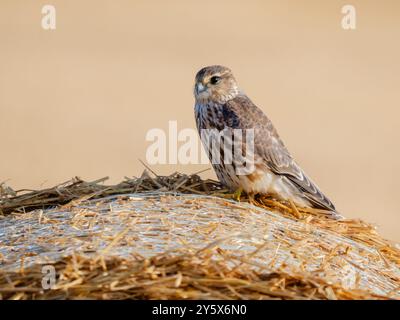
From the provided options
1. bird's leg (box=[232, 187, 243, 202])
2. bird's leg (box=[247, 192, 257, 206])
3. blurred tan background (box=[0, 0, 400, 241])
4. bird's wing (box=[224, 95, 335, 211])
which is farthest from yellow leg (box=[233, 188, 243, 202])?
blurred tan background (box=[0, 0, 400, 241])

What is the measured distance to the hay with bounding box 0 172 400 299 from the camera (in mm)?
4602

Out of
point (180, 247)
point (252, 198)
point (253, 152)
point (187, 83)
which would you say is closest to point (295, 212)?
point (252, 198)

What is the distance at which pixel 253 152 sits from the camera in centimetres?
713

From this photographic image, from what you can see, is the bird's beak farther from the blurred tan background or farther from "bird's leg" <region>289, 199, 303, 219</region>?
the blurred tan background

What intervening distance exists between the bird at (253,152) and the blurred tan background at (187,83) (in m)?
5.84

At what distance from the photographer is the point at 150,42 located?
67.7ft

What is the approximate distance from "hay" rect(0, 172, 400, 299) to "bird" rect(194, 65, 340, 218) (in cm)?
14

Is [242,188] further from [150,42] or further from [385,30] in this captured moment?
[385,30]

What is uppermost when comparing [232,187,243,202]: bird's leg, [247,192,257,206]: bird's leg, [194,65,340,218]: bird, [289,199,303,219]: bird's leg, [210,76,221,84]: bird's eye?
[210,76,221,84]: bird's eye

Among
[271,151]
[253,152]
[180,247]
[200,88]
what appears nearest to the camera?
[180,247]

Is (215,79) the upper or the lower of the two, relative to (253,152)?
upper

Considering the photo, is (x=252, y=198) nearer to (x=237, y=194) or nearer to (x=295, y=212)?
(x=237, y=194)

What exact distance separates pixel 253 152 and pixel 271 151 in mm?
197

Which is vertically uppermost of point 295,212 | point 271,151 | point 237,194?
point 271,151
